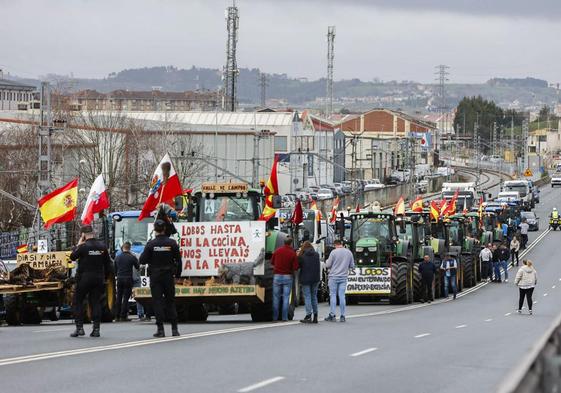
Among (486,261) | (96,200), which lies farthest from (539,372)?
(486,261)

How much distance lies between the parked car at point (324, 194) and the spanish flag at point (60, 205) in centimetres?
6680

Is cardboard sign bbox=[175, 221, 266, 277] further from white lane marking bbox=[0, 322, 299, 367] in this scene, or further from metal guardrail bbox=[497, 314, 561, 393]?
metal guardrail bbox=[497, 314, 561, 393]

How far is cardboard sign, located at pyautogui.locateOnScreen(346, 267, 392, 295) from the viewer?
1511 inches

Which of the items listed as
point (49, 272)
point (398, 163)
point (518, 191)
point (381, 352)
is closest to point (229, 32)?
point (518, 191)

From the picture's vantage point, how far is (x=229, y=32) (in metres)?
118

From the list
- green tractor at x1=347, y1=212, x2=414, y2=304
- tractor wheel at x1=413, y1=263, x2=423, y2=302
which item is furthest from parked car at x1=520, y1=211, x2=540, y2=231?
green tractor at x1=347, y1=212, x2=414, y2=304

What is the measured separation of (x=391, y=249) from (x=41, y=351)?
22.8 m

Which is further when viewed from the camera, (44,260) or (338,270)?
(44,260)

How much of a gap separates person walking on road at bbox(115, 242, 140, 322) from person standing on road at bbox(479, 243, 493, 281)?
33774mm

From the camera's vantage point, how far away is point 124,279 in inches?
1089

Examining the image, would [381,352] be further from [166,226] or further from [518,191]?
[518,191]

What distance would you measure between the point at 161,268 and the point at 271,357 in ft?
11.8

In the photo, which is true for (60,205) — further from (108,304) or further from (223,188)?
(223,188)

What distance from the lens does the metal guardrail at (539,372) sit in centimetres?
693
